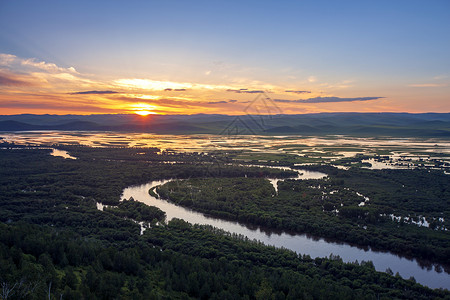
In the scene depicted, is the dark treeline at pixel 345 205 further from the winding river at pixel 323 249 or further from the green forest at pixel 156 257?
the winding river at pixel 323 249

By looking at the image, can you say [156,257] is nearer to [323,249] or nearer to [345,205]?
[323,249]

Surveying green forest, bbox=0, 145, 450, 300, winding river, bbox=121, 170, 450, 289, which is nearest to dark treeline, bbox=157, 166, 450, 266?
green forest, bbox=0, 145, 450, 300

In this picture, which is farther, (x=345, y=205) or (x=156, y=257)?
(x=345, y=205)

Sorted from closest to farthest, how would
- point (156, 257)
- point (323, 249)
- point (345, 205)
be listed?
1. point (156, 257)
2. point (323, 249)
3. point (345, 205)

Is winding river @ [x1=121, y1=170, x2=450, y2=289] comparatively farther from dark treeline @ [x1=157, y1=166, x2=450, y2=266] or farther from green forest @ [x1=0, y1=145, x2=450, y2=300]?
green forest @ [x1=0, y1=145, x2=450, y2=300]

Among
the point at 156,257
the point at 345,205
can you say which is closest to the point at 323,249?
the point at 345,205

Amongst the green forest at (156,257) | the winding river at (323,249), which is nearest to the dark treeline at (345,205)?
the green forest at (156,257)
